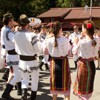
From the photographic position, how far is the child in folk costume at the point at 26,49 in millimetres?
6625

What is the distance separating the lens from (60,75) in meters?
6.51

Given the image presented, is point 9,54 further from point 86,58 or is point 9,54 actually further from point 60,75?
point 86,58

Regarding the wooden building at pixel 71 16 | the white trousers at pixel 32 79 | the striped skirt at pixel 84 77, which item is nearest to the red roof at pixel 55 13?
the wooden building at pixel 71 16

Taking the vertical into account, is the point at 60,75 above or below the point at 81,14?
below

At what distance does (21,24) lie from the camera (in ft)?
22.1

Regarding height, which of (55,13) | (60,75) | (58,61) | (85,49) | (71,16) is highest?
(55,13)

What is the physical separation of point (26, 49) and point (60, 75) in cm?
80

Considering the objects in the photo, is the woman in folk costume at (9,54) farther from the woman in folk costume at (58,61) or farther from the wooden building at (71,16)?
the wooden building at (71,16)

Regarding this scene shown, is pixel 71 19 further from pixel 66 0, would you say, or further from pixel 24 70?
pixel 24 70

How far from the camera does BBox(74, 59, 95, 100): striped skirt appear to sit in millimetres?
6305

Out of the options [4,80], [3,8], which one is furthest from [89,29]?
[3,8]

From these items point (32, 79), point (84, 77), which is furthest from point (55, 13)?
point (84, 77)

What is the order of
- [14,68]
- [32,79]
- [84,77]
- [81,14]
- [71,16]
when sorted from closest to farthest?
[84,77], [32,79], [14,68], [81,14], [71,16]

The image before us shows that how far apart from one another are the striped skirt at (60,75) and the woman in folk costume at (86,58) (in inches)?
8.8
